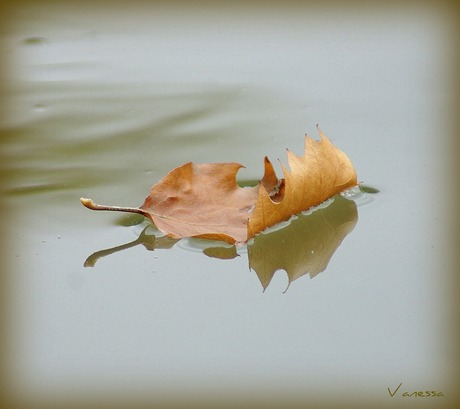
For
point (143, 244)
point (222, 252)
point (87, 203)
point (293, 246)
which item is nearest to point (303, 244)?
point (293, 246)

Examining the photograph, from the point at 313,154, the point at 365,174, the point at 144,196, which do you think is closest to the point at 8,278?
the point at 144,196

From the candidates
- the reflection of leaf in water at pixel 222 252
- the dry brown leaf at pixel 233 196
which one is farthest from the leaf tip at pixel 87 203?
the reflection of leaf in water at pixel 222 252

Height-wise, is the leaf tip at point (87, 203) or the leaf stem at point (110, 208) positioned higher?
the leaf tip at point (87, 203)

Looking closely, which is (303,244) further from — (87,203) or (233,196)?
(87,203)

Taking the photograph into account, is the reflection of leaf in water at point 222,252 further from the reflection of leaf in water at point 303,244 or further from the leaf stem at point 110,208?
the leaf stem at point 110,208

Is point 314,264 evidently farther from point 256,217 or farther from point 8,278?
point 8,278

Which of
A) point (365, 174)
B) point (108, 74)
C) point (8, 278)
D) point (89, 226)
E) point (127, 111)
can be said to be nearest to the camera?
point (8, 278)

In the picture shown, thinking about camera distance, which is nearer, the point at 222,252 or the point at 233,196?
the point at 222,252
